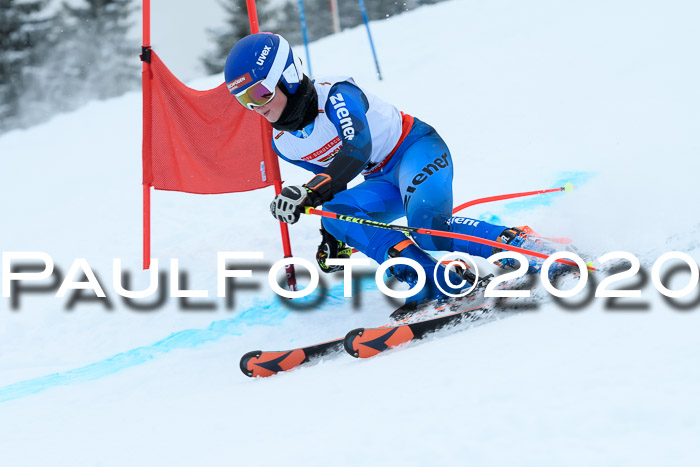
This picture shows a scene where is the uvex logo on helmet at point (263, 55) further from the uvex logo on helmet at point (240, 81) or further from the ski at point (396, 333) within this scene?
the ski at point (396, 333)

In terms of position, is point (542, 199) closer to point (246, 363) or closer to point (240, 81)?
point (240, 81)

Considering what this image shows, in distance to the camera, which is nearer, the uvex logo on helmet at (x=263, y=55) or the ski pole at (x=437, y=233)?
the ski pole at (x=437, y=233)

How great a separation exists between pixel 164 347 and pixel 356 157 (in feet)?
5.04

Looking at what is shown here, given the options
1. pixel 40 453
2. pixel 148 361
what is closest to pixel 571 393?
pixel 40 453

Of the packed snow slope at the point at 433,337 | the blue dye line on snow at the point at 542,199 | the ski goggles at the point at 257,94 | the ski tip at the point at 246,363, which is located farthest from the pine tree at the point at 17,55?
the ski tip at the point at 246,363

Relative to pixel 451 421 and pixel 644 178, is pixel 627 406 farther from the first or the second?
pixel 644 178

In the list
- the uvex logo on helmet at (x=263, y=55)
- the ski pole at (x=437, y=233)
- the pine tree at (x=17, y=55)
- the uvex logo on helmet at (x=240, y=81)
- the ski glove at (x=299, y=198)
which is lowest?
the ski pole at (x=437, y=233)

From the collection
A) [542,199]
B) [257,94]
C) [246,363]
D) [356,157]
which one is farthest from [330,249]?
[542,199]

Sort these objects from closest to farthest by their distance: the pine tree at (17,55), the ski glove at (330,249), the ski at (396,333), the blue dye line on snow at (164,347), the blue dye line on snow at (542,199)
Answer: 1. the ski at (396,333)
2. the blue dye line on snow at (164,347)
3. the ski glove at (330,249)
4. the blue dye line on snow at (542,199)
5. the pine tree at (17,55)

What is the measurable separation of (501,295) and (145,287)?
2543 millimetres

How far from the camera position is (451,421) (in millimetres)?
1629

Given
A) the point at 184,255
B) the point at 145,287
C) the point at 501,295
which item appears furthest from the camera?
the point at 184,255

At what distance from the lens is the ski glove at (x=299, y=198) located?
9.71ft

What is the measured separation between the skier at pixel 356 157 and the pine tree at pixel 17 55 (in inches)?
856
